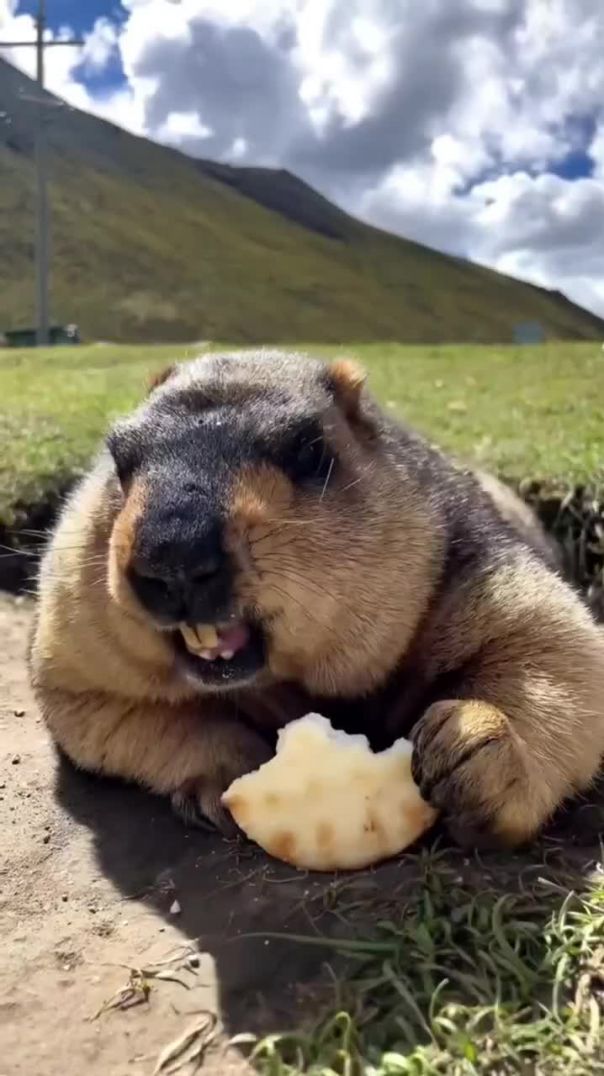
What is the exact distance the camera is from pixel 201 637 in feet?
10.0

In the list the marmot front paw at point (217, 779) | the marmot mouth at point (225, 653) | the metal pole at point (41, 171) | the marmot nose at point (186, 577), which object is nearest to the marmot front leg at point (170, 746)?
the marmot front paw at point (217, 779)

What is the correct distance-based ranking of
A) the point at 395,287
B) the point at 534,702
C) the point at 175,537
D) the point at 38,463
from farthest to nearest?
the point at 395,287, the point at 38,463, the point at 534,702, the point at 175,537

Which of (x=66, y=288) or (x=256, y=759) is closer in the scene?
(x=256, y=759)

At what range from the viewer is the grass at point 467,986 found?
243 cm

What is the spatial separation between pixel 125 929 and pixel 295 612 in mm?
1025

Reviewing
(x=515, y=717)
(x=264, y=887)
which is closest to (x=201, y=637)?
(x=264, y=887)

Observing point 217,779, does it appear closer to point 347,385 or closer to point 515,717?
point 515,717

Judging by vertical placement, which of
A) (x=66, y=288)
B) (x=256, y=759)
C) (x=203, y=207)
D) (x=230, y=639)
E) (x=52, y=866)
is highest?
(x=203, y=207)

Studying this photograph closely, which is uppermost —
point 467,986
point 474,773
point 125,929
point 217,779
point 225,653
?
point 225,653

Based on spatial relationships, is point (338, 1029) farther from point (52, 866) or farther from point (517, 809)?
point (52, 866)

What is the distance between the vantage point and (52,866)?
11.8 feet

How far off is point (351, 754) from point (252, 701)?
0.56 m

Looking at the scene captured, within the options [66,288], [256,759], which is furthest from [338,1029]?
[66,288]

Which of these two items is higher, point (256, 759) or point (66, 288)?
point (66, 288)
